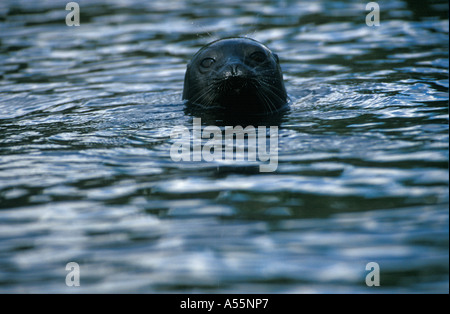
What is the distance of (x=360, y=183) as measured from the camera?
5000mm

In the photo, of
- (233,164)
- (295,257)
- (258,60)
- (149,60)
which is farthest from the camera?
(149,60)

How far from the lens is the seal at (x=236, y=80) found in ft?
23.7

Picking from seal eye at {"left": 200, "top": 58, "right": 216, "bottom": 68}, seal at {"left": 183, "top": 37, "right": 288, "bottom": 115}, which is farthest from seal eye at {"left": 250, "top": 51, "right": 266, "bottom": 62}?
seal eye at {"left": 200, "top": 58, "right": 216, "bottom": 68}

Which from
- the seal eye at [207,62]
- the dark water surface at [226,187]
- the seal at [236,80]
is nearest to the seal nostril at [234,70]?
the seal at [236,80]

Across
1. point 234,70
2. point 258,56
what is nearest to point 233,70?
point 234,70

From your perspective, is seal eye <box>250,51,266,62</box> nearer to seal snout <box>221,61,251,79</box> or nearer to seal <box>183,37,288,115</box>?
seal <box>183,37,288,115</box>

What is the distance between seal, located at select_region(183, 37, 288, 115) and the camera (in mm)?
7230

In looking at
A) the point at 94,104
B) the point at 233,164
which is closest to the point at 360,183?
the point at 233,164

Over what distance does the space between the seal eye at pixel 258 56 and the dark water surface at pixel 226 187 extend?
60 centimetres

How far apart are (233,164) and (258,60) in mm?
2411

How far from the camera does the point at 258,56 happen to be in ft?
25.4
